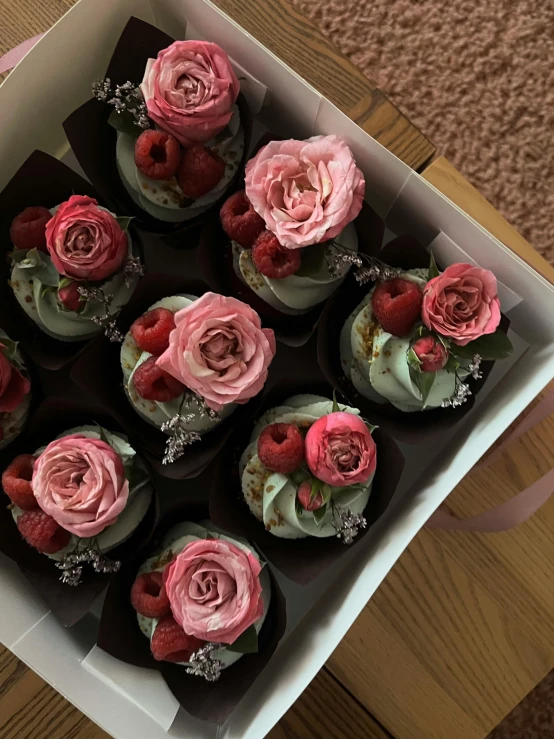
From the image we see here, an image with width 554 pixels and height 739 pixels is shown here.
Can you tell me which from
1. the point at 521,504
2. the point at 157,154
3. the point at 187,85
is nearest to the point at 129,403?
the point at 157,154

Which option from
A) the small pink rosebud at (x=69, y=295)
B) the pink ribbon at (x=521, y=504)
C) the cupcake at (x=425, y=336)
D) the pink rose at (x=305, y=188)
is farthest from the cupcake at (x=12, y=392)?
the pink ribbon at (x=521, y=504)

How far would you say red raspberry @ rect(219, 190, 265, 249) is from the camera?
992mm

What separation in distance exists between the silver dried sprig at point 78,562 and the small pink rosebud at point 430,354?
0.56 meters

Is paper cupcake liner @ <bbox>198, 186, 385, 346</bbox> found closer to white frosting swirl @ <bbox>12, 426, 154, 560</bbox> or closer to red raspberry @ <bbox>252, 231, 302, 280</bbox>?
red raspberry @ <bbox>252, 231, 302, 280</bbox>

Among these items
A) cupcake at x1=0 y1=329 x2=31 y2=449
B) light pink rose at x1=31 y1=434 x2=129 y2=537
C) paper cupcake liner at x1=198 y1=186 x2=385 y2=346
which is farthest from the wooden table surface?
cupcake at x1=0 y1=329 x2=31 y2=449

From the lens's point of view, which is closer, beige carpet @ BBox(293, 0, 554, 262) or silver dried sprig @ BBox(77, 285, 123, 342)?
silver dried sprig @ BBox(77, 285, 123, 342)

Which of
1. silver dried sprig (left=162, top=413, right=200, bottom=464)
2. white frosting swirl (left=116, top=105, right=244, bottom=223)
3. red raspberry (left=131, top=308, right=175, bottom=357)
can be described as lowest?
silver dried sprig (left=162, top=413, right=200, bottom=464)

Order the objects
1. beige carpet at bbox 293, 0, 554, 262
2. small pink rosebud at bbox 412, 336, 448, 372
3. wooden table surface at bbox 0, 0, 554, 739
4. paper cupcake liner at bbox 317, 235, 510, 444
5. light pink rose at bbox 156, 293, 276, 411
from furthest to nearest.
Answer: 1. beige carpet at bbox 293, 0, 554, 262
2. wooden table surface at bbox 0, 0, 554, 739
3. paper cupcake liner at bbox 317, 235, 510, 444
4. small pink rosebud at bbox 412, 336, 448, 372
5. light pink rose at bbox 156, 293, 276, 411

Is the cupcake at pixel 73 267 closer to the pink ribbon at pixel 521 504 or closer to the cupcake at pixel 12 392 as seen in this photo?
the cupcake at pixel 12 392

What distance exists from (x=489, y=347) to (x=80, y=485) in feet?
2.07

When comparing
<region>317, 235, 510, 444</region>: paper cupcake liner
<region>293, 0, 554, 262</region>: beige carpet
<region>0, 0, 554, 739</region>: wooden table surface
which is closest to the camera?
<region>317, 235, 510, 444</region>: paper cupcake liner

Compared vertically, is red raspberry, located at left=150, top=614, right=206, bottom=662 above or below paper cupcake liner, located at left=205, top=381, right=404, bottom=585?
below

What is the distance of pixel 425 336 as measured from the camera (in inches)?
38.4

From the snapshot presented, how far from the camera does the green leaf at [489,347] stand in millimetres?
972
